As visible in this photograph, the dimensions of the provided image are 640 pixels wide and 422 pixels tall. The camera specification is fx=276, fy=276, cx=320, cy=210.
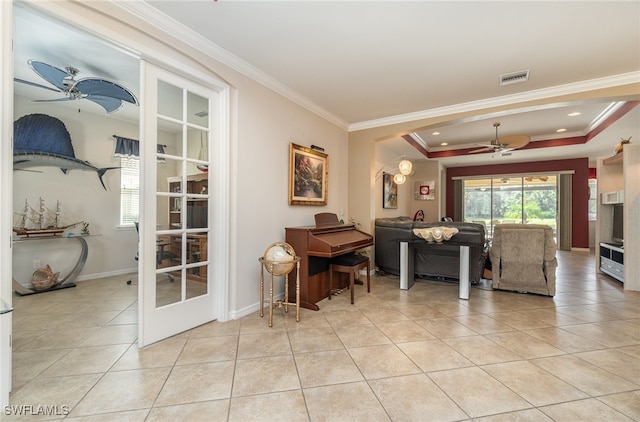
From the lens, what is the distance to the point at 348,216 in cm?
492

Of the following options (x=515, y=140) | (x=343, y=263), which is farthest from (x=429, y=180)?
(x=343, y=263)

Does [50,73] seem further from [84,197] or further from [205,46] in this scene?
[84,197]

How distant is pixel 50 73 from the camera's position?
2916 mm

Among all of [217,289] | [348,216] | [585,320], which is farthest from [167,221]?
[585,320]

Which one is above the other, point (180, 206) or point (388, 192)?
point (388, 192)

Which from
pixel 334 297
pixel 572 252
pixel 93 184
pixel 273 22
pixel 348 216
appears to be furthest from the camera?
pixel 572 252

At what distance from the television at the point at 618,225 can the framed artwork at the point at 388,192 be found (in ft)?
12.2

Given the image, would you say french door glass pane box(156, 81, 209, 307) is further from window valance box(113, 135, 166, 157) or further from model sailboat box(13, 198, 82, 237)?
window valance box(113, 135, 166, 157)

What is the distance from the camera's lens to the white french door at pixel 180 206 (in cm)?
225

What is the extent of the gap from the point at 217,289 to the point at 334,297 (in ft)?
4.92

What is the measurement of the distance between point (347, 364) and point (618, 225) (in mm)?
5214

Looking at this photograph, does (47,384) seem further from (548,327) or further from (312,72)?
(548,327)

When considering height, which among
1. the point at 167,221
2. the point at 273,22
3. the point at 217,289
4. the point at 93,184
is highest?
the point at 273,22

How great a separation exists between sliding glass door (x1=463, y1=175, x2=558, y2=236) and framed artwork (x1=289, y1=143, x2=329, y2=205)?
612 centimetres
